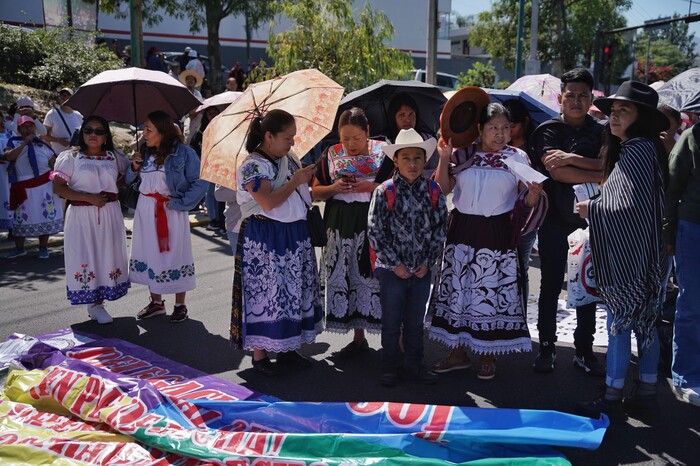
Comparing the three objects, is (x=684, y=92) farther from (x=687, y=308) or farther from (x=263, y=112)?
(x=263, y=112)

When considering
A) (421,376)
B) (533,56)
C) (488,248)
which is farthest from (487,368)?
(533,56)

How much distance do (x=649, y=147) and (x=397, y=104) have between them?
6.48ft

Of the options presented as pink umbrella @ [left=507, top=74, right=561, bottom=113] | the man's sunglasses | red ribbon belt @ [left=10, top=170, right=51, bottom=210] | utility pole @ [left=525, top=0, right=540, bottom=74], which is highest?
utility pole @ [left=525, top=0, right=540, bottom=74]

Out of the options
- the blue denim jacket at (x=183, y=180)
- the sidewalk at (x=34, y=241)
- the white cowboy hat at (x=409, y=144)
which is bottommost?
the sidewalk at (x=34, y=241)

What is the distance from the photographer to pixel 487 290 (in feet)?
15.6

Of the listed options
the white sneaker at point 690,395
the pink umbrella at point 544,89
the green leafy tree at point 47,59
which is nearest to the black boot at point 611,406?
the white sneaker at point 690,395

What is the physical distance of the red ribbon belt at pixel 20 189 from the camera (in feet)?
29.5

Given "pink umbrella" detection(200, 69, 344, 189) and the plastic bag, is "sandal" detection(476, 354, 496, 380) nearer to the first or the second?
the plastic bag

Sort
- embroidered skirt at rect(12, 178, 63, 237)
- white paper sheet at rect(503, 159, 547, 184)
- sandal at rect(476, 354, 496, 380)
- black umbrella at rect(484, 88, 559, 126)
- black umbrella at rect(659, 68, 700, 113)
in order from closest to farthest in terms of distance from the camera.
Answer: black umbrella at rect(659, 68, 700, 113) → white paper sheet at rect(503, 159, 547, 184) → sandal at rect(476, 354, 496, 380) → black umbrella at rect(484, 88, 559, 126) → embroidered skirt at rect(12, 178, 63, 237)

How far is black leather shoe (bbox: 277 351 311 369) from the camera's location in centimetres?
527

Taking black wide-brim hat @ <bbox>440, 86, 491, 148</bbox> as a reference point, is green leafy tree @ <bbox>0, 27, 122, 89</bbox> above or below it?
above

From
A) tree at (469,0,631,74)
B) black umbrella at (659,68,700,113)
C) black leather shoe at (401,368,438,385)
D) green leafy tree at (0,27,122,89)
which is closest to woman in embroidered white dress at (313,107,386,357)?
black leather shoe at (401,368,438,385)

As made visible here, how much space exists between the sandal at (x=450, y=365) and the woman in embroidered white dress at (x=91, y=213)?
2.99m

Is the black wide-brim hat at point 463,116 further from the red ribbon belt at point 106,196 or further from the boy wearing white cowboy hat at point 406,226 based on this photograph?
the red ribbon belt at point 106,196
